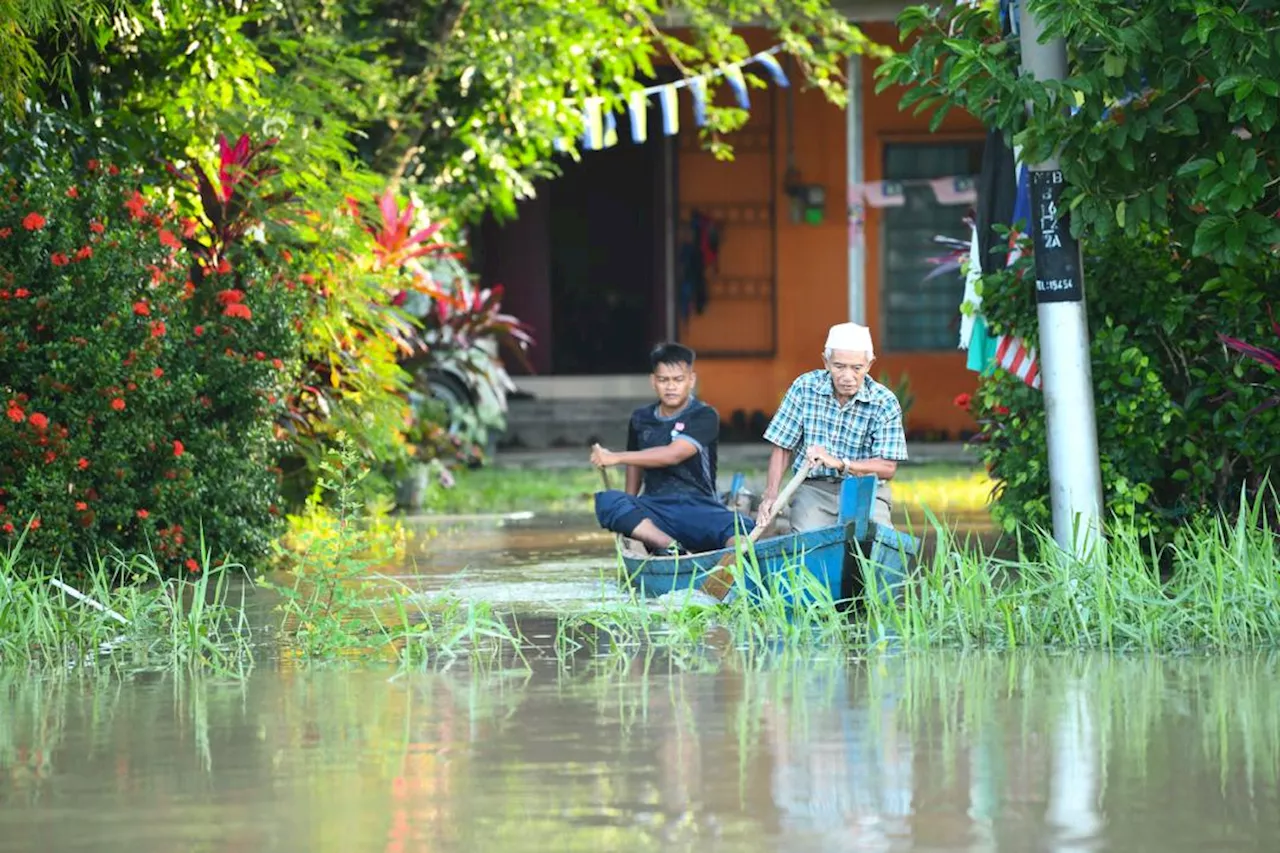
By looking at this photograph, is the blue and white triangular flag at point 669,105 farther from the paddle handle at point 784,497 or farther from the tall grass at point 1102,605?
the tall grass at point 1102,605

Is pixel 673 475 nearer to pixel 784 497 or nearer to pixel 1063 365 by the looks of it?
pixel 784 497

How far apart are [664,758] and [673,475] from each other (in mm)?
5339

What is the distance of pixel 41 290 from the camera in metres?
11.7

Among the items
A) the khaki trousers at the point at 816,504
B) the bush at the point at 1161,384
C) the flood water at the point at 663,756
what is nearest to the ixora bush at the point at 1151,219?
the bush at the point at 1161,384

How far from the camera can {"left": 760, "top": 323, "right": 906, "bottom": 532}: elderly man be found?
11406mm

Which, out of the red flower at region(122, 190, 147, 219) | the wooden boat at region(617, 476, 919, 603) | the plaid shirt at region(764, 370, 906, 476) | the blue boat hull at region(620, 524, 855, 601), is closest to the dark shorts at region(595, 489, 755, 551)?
the plaid shirt at region(764, 370, 906, 476)

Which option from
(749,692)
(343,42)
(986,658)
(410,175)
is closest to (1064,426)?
(986,658)

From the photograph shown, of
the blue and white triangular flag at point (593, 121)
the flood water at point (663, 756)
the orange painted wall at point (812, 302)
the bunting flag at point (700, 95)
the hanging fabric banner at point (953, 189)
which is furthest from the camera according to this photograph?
the orange painted wall at point (812, 302)

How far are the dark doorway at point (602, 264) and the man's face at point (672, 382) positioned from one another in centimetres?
1318

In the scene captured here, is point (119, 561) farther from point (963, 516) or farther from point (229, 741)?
point (963, 516)

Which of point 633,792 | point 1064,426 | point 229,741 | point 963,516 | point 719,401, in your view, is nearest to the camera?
point 633,792

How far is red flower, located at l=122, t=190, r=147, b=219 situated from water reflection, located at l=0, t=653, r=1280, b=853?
3.91 meters

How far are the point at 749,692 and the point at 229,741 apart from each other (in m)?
2.00

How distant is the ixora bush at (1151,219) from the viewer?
10.3m
